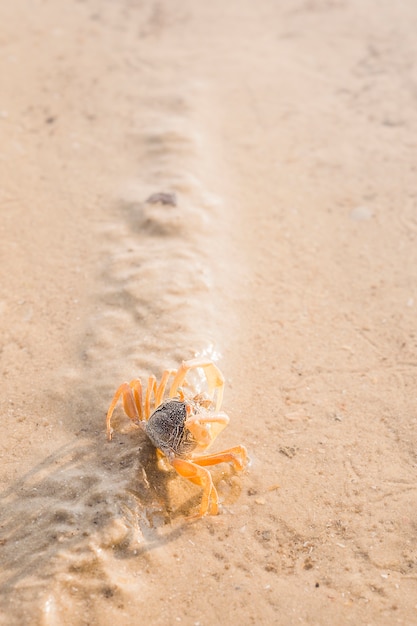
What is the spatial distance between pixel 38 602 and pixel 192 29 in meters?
8.02

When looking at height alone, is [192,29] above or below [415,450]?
above

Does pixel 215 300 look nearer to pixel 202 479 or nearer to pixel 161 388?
pixel 161 388

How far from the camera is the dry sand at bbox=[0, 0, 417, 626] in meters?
3.44

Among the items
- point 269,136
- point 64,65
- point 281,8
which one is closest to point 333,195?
point 269,136

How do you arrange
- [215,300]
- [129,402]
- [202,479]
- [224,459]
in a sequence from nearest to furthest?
1. [202,479]
2. [224,459]
3. [129,402]
4. [215,300]

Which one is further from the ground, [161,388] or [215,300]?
[161,388]

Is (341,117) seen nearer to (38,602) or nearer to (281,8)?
(281,8)

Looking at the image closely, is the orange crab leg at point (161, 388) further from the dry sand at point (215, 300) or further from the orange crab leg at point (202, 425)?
the orange crab leg at point (202, 425)

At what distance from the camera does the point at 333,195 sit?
6422 mm

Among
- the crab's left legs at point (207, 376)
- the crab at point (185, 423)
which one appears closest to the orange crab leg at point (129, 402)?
the crab at point (185, 423)

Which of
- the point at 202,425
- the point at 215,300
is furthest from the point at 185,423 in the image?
the point at 215,300

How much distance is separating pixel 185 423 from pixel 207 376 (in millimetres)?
507

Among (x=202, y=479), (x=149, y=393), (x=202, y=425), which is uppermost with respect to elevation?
(x=202, y=425)

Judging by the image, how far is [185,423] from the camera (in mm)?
3693
